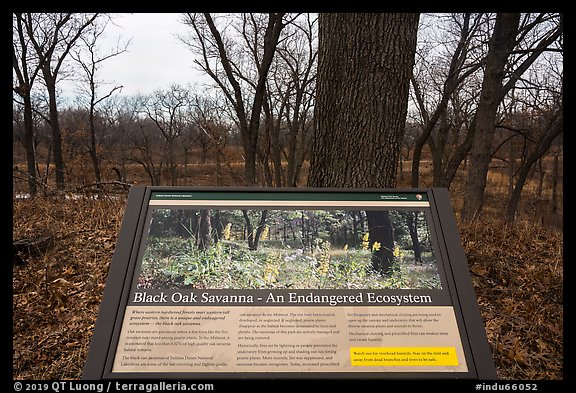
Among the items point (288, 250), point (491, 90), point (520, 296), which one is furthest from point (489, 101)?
point (288, 250)

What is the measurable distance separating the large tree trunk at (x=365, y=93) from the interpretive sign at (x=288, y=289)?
4.49 ft

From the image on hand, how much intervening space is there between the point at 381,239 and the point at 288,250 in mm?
622

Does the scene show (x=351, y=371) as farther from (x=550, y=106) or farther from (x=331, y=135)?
(x=550, y=106)

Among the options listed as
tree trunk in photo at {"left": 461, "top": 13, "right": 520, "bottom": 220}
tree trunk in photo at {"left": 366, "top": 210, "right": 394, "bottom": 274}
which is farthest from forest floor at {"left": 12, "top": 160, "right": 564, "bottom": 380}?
tree trunk in photo at {"left": 461, "top": 13, "right": 520, "bottom": 220}

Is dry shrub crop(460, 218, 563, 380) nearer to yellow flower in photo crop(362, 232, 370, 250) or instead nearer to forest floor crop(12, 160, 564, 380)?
forest floor crop(12, 160, 564, 380)

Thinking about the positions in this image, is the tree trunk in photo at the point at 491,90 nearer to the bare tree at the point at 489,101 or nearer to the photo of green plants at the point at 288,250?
the bare tree at the point at 489,101

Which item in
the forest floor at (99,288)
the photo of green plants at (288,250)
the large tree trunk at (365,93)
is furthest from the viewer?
the forest floor at (99,288)

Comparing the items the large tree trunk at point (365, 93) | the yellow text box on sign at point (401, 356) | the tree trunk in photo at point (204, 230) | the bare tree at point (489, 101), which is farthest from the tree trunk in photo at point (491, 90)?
the tree trunk in photo at point (204, 230)

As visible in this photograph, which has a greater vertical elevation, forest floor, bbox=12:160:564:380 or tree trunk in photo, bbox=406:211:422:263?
tree trunk in photo, bbox=406:211:422:263

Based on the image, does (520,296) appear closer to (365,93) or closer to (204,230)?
(365,93)

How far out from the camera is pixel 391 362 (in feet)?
7.57

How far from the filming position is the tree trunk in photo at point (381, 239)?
2705 mm

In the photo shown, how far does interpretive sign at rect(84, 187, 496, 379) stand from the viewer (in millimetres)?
2291
